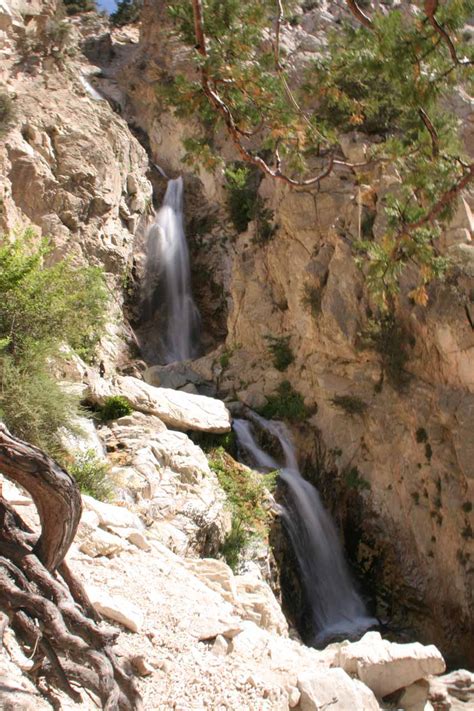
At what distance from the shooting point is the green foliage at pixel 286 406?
17.9 meters

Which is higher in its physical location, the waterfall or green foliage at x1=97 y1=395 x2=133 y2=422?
the waterfall

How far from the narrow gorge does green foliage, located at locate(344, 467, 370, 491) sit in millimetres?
60

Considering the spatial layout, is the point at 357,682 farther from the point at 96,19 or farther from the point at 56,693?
the point at 96,19

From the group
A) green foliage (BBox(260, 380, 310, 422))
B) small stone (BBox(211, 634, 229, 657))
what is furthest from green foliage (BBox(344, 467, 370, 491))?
small stone (BBox(211, 634, 229, 657))

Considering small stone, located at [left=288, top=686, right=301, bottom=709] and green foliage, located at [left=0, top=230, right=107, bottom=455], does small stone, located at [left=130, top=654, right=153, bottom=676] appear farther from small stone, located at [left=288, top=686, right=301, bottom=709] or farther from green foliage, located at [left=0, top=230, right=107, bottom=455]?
green foliage, located at [left=0, top=230, right=107, bottom=455]

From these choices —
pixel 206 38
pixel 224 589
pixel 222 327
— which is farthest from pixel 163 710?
pixel 222 327

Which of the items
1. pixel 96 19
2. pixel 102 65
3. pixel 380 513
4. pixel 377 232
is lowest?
pixel 380 513

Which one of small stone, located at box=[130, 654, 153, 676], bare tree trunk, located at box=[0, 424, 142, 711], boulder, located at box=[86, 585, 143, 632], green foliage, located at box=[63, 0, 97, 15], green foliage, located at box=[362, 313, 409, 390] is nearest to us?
bare tree trunk, located at box=[0, 424, 142, 711]

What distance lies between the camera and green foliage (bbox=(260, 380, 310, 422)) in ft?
58.8

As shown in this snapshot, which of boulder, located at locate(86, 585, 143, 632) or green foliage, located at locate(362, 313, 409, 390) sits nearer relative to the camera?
boulder, located at locate(86, 585, 143, 632)

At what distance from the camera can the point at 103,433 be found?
12469mm

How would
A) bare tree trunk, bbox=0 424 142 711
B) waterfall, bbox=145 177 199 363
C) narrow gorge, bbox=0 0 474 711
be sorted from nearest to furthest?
bare tree trunk, bbox=0 424 142 711
narrow gorge, bbox=0 0 474 711
waterfall, bbox=145 177 199 363

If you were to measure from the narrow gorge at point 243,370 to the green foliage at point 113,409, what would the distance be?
0.19ft

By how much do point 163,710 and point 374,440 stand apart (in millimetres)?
12756
